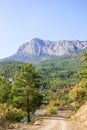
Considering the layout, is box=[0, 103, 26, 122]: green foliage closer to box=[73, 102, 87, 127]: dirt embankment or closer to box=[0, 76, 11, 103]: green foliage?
box=[73, 102, 87, 127]: dirt embankment

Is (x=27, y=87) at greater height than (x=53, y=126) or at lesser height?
greater

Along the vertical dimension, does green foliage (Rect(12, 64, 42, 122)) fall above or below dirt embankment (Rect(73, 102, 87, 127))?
above

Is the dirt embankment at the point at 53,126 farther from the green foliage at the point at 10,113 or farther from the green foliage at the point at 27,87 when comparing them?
the green foliage at the point at 27,87

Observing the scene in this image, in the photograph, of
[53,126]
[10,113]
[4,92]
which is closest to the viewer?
[53,126]

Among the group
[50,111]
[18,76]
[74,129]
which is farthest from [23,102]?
[50,111]

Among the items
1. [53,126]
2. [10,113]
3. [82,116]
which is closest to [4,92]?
[10,113]

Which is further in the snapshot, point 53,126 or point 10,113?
point 10,113

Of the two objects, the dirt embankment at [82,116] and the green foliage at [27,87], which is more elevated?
the green foliage at [27,87]

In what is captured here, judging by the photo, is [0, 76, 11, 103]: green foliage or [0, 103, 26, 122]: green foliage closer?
[0, 103, 26, 122]: green foliage

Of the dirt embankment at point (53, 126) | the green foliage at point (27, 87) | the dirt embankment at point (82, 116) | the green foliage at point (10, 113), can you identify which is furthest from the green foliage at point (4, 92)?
the dirt embankment at point (53, 126)

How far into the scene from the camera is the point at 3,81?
232 feet

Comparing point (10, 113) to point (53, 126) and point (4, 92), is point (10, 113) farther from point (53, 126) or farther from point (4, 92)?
point (53, 126)

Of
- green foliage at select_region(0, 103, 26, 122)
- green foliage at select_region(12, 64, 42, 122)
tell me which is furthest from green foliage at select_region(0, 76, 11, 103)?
green foliage at select_region(0, 103, 26, 122)

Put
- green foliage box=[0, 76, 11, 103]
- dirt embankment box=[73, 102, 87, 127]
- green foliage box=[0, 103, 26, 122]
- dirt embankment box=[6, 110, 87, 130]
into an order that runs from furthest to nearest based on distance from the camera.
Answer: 1. green foliage box=[0, 76, 11, 103]
2. green foliage box=[0, 103, 26, 122]
3. dirt embankment box=[73, 102, 87, 127]
4. dirt embankment box=[6, 110, 87, 130]
